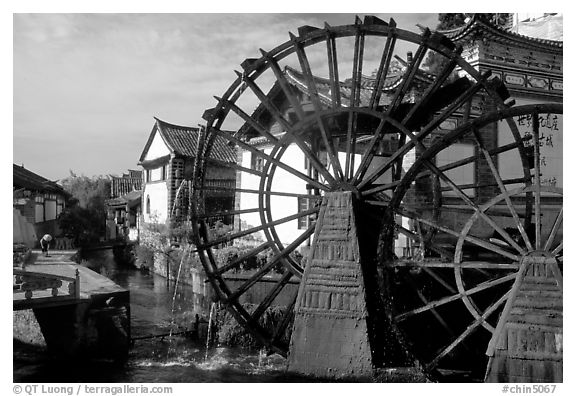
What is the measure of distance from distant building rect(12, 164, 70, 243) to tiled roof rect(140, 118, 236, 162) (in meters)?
4.42

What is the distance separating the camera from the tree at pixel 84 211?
21.0 m

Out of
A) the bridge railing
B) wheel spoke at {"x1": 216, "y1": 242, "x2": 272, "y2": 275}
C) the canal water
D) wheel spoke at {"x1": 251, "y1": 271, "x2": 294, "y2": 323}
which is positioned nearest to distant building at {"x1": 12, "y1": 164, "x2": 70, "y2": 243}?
the bridge railing

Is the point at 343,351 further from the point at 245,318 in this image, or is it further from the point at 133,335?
the point at 133,335

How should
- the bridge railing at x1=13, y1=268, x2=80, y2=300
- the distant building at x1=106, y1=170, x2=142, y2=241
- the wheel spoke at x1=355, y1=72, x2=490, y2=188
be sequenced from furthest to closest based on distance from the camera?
1. the distant building at x1=106, y1=170, x2=142, y2=241
2. the bridge railing at x1=13, y1=268, x2=80, y2=300
3. the wheel spoke at x1=355, y1=72, x2=490, y2=188

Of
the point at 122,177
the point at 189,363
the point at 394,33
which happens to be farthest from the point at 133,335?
the point at 122,177

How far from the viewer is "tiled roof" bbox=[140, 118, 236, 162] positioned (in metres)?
21.3

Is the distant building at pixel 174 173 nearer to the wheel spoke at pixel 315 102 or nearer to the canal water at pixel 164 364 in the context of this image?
the canal water at pixel 164 364

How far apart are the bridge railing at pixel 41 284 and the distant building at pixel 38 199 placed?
117 cm

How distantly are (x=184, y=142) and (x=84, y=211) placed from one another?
15.7 ft

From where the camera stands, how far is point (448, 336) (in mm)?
8773

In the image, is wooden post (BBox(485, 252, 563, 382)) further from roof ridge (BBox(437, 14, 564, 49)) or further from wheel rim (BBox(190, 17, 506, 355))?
roof ridge (BBox(437, 14, 564, 49))

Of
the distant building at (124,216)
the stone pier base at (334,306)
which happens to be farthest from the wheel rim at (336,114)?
the distant building at (124,216)
